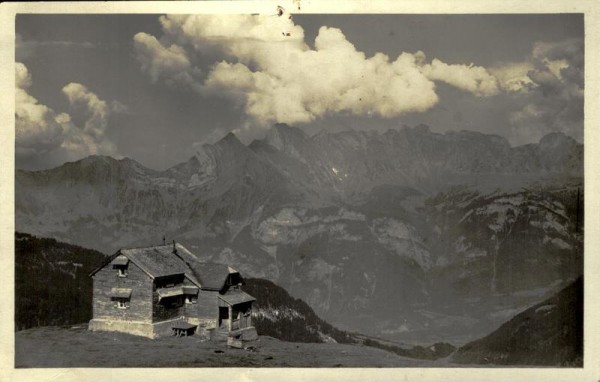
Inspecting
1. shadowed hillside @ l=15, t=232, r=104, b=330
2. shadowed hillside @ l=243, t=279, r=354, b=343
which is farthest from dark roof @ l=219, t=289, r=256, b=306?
shadowed hillside @ l=15, t=232, r=104, b=330

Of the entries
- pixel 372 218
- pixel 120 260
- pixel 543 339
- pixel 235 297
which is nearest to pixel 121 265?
pixel 120 260

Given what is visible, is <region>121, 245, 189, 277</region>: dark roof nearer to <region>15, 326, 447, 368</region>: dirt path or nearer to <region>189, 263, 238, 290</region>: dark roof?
<region>189, 263, 238, 290</region>: dark roof

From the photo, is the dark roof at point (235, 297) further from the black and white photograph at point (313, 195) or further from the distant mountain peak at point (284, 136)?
the distant mountain peak at point (284, 136)

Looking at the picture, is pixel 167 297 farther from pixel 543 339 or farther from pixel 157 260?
pixel 543 339

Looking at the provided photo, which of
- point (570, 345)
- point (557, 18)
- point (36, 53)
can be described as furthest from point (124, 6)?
point (570, 345)

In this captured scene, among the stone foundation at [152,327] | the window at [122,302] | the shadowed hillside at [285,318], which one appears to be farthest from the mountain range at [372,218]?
the stone foundation at [152,327]
